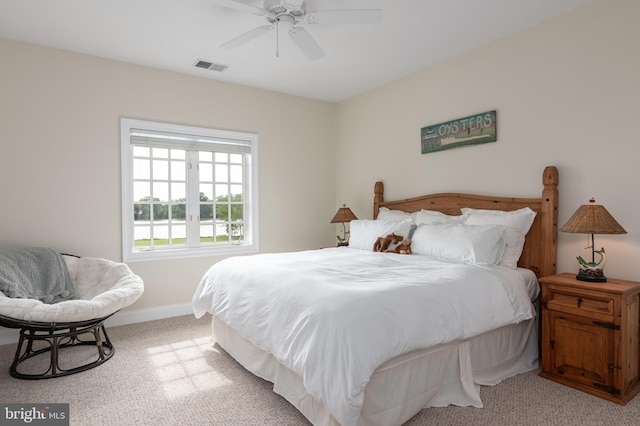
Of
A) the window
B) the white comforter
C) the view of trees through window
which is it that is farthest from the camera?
the view of trees through window

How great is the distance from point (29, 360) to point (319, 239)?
325 cm

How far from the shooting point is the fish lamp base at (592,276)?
241 centimetres

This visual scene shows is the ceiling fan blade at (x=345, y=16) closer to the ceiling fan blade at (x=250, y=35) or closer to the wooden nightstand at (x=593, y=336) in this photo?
the ceiling fan blade at (x=250, y=35)

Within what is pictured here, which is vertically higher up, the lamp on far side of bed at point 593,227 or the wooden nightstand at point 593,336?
the lamp on far side of bed at point 593,227

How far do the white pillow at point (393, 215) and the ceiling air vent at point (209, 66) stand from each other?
2270 mm

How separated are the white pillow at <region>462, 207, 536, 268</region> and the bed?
0.05 feet

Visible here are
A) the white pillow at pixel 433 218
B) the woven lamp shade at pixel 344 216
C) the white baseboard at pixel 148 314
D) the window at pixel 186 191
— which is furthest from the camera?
the woven lamp shade at pixel 344 216

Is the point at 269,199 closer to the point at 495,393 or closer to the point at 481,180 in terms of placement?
the point at 481,180

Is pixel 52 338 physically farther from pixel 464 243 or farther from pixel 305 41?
pixel 464 243

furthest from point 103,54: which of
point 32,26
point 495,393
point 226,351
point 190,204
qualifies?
point 495,393

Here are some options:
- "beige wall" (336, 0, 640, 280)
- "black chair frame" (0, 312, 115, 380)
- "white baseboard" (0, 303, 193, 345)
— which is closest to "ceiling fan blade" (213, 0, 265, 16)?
"beige wall" (336, 0, 640, 280)

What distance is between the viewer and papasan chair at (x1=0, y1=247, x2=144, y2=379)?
246cm

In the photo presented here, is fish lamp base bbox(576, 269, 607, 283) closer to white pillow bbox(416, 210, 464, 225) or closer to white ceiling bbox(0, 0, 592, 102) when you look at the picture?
white pillow bbox(416, 210, 464, 225)

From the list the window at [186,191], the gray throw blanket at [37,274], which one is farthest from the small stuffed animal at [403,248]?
the gray throw blanket at [37,274]
